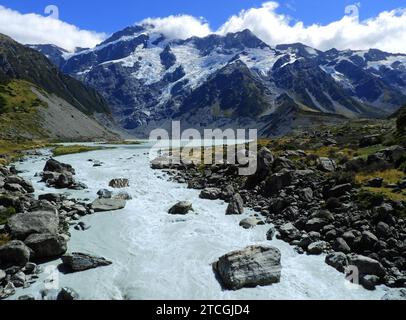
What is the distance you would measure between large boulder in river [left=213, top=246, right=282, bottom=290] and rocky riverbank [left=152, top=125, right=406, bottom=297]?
456cm

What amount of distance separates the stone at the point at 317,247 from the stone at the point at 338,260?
1242 mm

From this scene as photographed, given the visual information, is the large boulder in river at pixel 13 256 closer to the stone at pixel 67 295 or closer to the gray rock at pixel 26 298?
the gray rock at pixel 26 298

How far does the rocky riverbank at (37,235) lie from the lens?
2541 cm

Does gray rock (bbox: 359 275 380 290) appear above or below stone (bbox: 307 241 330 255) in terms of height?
below

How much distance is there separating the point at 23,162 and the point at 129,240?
5633 centimetres

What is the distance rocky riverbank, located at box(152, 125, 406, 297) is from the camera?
2805 cm

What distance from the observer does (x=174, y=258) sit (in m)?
30.5

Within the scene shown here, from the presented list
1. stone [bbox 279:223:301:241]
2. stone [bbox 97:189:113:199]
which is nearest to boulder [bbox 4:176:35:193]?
stone [bbox 97:189:113:199]

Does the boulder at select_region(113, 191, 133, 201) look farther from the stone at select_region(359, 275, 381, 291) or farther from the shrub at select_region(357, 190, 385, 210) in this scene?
the stone at select_region(359, 275, 381, 291)

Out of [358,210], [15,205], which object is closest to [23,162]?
[15,205]

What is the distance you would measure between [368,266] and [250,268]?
291 inches

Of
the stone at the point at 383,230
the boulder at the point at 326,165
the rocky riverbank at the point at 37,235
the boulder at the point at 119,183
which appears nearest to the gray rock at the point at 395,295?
the stone at the point at 383,230

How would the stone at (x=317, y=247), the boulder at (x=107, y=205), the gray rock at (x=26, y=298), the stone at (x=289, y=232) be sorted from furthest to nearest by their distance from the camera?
the boulder at (x=107, y=205), the stone at (x=289, y=232), the stone at (x=317, y=247), the gray rock at (x=26, y=298)
